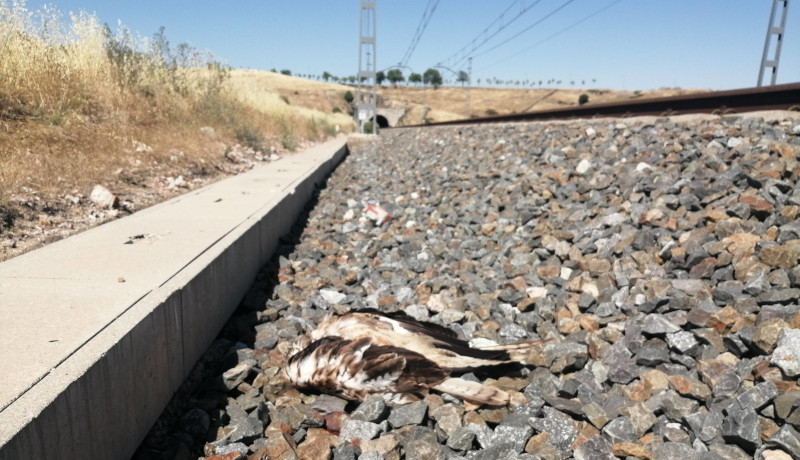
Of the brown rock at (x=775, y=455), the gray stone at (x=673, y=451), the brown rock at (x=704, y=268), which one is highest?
the brown rock at (x=704, y=268)

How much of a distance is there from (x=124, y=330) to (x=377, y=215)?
512cm

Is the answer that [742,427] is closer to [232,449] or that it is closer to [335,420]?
[335,420]

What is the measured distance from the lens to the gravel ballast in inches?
98.3

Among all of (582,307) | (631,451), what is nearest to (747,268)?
(582,307)

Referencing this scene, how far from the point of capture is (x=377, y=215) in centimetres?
723

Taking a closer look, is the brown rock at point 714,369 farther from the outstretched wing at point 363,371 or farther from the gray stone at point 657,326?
the outstretched wing at point 363,371

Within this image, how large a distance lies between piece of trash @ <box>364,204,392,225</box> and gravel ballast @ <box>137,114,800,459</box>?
373mm

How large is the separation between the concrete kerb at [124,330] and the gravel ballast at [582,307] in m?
0.26

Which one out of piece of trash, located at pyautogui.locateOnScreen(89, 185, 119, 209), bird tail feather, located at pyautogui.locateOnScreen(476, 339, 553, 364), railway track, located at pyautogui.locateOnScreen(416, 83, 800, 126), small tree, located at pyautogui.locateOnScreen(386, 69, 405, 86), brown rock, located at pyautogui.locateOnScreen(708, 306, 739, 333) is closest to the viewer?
brown rock, located at pyautogui.locateOnScreen(708, 306, 739, 333)

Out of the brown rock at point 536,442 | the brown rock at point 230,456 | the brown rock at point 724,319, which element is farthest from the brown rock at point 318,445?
the brown rock at point 724,319

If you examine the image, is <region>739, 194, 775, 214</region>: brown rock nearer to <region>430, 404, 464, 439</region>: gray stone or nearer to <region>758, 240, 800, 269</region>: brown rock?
<region>758, 240, 800, 269</region>: brown rock

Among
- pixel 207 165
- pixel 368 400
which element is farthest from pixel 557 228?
pixel 207 165

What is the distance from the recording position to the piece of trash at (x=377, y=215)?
716 cm

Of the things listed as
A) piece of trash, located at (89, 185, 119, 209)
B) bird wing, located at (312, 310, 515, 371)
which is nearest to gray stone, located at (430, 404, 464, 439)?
bird wing, located at (312, 310, 515, 371)
